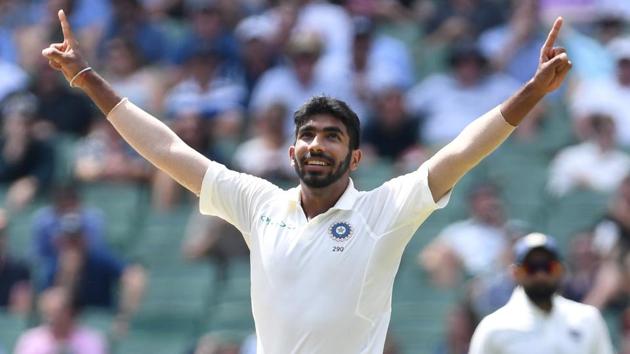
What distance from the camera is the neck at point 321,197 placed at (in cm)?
628

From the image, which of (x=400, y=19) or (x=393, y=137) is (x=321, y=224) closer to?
(x=393, y=137)

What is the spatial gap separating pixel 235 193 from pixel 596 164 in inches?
287

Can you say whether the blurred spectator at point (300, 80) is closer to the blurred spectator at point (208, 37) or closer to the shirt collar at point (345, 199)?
the blurred spectator at point (208, 37)

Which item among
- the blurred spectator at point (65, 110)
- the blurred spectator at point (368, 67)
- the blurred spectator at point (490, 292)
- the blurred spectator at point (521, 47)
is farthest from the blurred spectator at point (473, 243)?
the blurred spectator at point (65, 110)

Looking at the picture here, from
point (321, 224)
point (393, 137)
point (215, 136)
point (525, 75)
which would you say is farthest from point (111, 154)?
point (321, 224)

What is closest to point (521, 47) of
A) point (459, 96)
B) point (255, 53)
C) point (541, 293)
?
point (459, 96)

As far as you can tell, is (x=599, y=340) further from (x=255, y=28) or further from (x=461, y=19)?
(x=255, y=28)

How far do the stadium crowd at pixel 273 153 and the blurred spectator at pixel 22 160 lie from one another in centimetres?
2

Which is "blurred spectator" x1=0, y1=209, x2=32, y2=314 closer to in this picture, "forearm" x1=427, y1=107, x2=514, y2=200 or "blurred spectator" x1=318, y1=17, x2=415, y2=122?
"blurred spectator" x1=318, y1=17, x2=415, y2=122

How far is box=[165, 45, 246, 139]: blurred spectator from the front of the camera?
14.5 meters

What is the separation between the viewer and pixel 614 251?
1198 cm

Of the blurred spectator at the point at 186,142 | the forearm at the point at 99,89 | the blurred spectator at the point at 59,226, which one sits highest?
the blurred spectator at the point at 186,142

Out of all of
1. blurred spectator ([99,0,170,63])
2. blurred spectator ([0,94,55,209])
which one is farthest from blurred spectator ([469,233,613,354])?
blurred spectator ([99,0,170,63])

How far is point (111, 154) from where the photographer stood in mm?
14484
